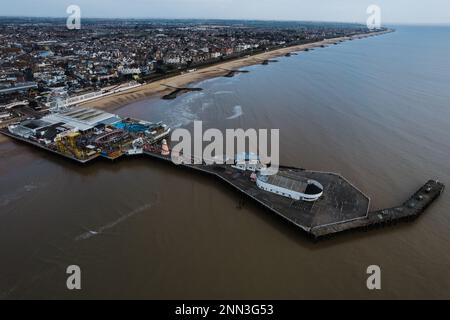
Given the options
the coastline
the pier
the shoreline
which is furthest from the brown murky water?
the shoreline

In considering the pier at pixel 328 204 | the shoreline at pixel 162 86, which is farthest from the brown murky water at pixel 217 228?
the shoreline at pixel 162 86

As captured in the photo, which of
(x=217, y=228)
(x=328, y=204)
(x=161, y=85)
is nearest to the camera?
(x=217, y=228)

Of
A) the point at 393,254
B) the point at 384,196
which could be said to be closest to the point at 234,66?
the point at 384,196

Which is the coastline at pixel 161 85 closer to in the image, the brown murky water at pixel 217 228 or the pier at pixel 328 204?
the brown murky water at pixel 217 228

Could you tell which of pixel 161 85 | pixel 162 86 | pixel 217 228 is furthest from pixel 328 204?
pixel 161 85

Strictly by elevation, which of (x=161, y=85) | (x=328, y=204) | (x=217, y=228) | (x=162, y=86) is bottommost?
(x=217, y=228)

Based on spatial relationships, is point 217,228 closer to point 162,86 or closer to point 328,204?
point 328,204

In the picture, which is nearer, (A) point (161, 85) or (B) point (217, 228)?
(B) point (217, 228)

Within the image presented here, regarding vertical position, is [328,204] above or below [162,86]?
below

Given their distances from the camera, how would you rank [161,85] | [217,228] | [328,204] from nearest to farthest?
[217,228]
[328,204]
[161,85]
